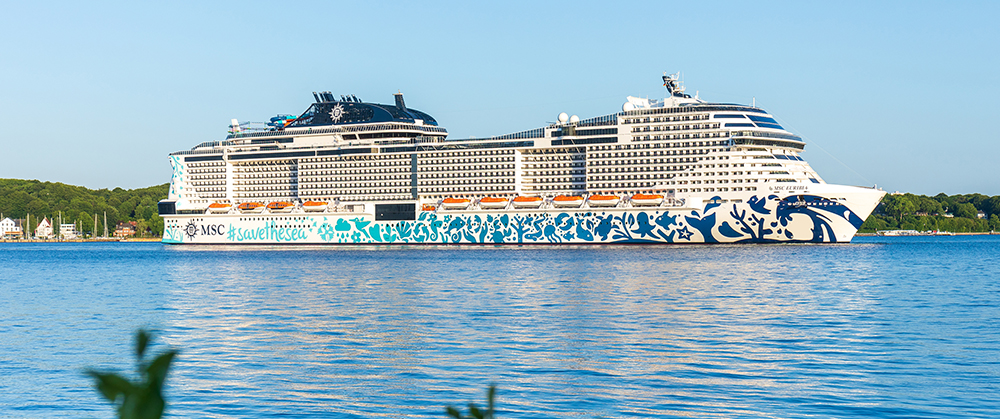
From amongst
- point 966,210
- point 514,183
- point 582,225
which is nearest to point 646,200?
point 582,225

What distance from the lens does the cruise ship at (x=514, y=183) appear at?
7300cm

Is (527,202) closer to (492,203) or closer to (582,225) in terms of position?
(492,203)

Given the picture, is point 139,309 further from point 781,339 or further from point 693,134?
point 693,134

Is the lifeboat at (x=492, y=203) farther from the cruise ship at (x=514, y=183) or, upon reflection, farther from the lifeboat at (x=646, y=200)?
the lifeboat at (x=646, y=200)

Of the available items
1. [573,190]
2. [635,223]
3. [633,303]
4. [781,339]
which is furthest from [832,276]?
[573,190]

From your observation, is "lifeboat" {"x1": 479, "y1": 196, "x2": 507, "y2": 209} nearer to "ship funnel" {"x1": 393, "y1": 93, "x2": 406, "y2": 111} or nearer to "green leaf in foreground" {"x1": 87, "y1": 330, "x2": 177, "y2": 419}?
"ship funnel" {"x1": 393, "y1": 93, "x2": 406, "y2": 111}

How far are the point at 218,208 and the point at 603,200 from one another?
4146 centimetres

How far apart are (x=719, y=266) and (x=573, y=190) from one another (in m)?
36.6

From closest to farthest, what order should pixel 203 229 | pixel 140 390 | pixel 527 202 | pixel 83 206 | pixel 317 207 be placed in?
pixel 140 390 < pixel 527 202 < pixel 317 207 < pixel 203 229 < pixel 83 206

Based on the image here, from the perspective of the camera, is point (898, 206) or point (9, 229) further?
point (9, 229)

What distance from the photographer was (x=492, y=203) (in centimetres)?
8381

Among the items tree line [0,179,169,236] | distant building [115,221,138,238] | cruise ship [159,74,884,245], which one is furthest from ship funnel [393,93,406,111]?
distant building [115,221,138,238]

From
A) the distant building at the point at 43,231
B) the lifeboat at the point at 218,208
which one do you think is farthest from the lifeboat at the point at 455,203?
the distant building at the point at 43,231

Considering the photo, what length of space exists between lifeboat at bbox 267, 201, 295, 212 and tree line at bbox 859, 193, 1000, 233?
377 feet
